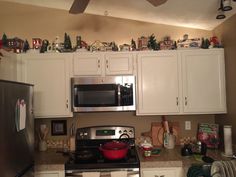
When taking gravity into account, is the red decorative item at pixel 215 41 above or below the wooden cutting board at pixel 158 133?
above

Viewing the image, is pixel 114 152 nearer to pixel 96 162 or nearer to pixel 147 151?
pixel 96 162

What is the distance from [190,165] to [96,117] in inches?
50.9

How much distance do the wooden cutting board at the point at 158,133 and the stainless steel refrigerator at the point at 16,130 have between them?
1496 mm

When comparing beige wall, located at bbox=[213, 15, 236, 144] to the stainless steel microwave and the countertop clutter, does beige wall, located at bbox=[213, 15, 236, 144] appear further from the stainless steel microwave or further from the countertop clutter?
the stainless steel microwave

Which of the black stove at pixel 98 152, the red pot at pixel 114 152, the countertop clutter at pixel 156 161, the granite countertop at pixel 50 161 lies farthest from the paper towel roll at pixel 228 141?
the granite countertop at pixel 50 161

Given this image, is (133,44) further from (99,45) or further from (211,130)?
(211,130)

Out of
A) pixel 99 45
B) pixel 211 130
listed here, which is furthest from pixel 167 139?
pixel 99 45

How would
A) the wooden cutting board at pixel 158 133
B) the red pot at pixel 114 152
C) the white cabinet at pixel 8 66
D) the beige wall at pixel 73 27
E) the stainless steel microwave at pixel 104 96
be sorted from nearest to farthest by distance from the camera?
the white cabinet at pixel 8 66
the red pot at pixel 114 152
the stainless steel microwave at pixel 104 96
the wooden cutting board at pixel 158 133
the beige wall at pixel 73 27

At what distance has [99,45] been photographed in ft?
8.87

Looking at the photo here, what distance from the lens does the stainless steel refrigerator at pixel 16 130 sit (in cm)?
147

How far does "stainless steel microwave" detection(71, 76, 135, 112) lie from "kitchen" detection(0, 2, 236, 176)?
16.3 inches

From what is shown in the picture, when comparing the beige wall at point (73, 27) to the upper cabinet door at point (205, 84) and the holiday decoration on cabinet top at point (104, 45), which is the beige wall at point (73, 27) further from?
the upper cabinet door at point (205, 84)

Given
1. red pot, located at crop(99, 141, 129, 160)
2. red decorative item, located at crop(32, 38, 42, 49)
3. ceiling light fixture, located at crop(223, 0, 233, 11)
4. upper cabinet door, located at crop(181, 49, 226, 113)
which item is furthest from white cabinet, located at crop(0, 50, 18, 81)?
ceiling light fixture, located at crop(223, 0, 233, 11)

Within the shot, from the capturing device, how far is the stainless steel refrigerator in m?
1.47
